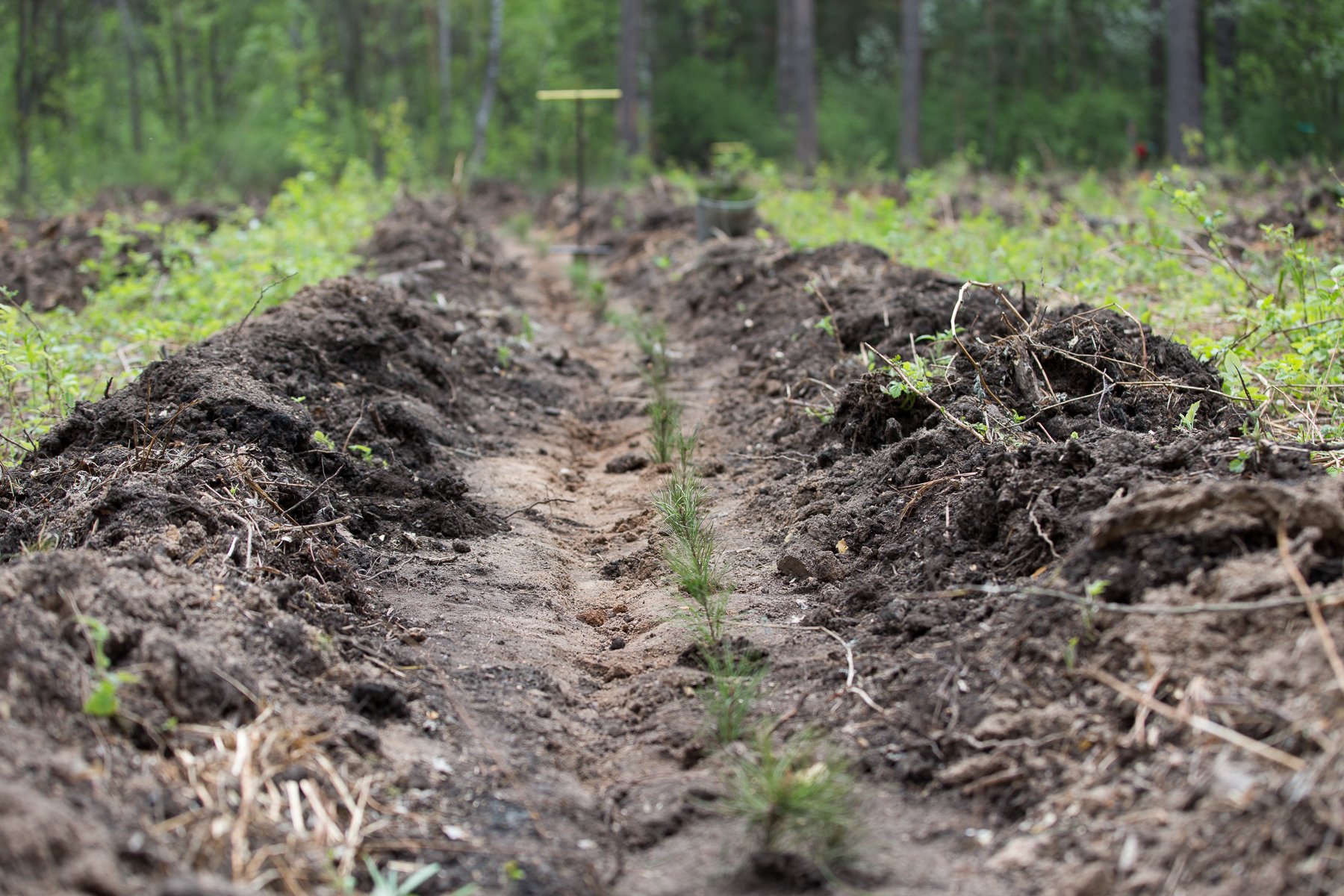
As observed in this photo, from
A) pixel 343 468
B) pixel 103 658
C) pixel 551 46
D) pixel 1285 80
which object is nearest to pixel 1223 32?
pixel 1285 80

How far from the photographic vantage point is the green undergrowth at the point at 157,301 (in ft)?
17.4

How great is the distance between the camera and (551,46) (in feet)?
89.8

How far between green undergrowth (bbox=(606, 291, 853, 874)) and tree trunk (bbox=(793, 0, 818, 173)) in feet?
60.5

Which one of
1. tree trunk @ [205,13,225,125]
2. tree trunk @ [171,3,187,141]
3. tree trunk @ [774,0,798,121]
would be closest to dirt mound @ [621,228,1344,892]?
tree trunk @ [171,3,187,141]

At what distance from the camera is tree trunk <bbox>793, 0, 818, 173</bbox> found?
21.9m

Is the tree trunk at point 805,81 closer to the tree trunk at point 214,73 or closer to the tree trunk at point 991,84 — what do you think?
the tree trunk at point 991,84

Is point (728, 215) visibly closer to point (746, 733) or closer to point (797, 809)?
point (746, 733)

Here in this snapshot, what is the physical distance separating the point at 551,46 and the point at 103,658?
27.0 m

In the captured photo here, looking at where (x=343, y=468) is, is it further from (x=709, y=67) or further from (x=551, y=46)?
(x=709, y=67)

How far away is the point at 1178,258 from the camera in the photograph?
7.67 meters

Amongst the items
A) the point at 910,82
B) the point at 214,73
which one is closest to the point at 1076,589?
the point at 910,82

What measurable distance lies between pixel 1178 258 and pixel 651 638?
5.64 metres

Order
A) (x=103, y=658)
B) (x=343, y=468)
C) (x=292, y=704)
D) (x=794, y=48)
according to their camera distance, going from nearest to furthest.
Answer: (x=103, y=658)
(x=292, y=704)
(x=343, y=468)
(x=794, y=48)

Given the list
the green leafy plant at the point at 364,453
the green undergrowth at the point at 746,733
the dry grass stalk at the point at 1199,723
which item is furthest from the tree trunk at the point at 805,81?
the dry grass stalk at the point at 1199,723
